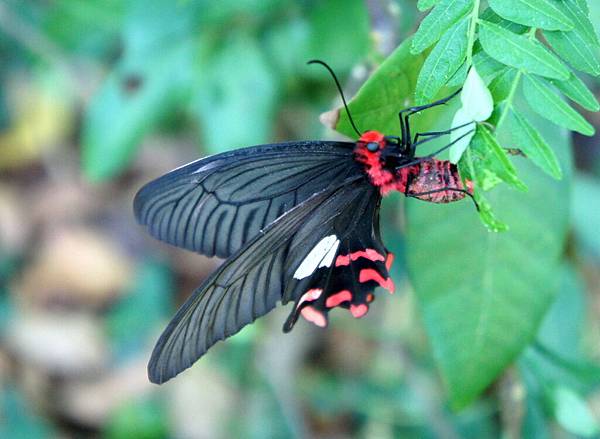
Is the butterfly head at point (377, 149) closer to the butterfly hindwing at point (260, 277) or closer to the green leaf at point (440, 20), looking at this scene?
the butterfly hindwing at point (260, 277)

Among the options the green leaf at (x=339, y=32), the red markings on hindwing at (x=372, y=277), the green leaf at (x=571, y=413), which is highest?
the green leaf at (x=339, y=32)

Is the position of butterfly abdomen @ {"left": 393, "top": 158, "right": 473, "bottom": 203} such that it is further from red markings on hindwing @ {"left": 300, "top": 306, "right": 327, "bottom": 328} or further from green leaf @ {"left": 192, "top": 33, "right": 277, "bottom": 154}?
green leaf @ {"left": 192, "top": 33, "right": 277, "bottom": 154}

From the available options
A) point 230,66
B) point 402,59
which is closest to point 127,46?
point 230,66

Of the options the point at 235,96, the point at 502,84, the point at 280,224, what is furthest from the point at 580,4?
the point at 235,96

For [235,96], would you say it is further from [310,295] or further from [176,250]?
[176,250]

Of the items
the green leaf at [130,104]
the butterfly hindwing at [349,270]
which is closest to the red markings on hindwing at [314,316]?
the butterfly hindwing at [349,270]

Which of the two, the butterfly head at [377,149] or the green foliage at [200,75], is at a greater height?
the green foliage at [200,75]
